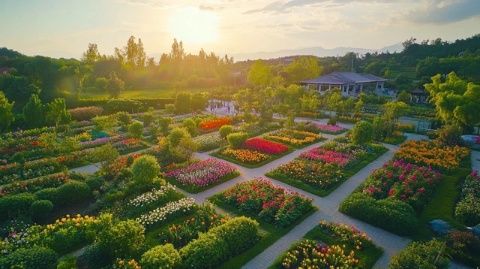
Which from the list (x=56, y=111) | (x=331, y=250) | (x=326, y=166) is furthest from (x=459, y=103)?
(x=56, y=111)

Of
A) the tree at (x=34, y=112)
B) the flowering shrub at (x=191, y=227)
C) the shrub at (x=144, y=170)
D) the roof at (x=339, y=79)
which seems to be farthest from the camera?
the roof at (x=339, y=79)

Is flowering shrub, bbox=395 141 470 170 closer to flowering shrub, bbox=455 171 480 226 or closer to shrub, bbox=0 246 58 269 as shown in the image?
flowering shrub, bbox=455 171 480 226

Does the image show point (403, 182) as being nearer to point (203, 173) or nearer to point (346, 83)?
point (203, 173)

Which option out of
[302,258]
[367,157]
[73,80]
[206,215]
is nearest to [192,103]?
[73,80]

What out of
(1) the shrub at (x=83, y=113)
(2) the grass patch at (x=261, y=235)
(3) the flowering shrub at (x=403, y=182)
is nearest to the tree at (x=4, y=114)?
(1) the shrub at (x=83, y=113)

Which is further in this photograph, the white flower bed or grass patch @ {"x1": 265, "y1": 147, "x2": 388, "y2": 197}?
grass patch @ {"x1": 265, "y1": 147, "x2": 388, "y2": 197}

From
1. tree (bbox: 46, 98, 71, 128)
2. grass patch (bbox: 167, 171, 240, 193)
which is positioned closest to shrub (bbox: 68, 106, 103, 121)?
tree (bbox: 46, 98, 71, 128)

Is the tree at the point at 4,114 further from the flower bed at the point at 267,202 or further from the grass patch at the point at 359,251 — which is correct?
the grass patch at the point at 359,251
